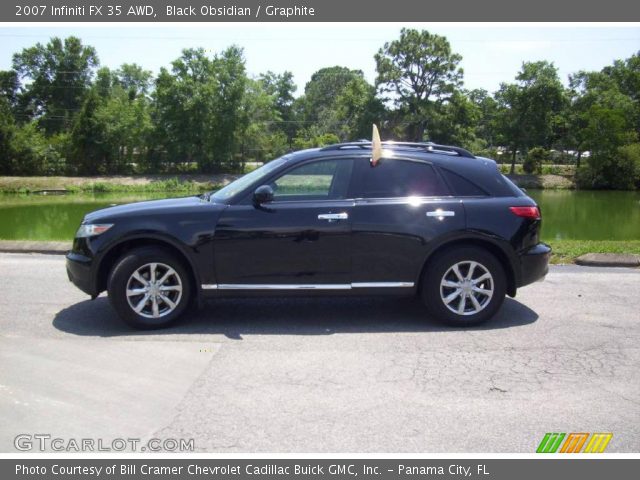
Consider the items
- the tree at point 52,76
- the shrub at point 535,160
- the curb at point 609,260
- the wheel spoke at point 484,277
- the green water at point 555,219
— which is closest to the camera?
the wheel spoke at point 484,277

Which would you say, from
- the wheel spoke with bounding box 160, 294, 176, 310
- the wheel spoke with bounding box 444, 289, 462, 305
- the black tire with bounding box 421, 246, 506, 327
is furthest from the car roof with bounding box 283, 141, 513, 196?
the wheel spoke with bounding box 160, 294, 176, 310

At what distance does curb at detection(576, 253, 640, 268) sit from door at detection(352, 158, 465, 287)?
4393 mm

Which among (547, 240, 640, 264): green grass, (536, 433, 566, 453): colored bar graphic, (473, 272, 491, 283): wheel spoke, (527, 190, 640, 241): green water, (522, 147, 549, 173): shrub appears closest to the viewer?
(536, 433, 566, 453): colored bar graphic

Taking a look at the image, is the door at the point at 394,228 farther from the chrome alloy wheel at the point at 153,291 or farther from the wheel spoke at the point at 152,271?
the wheel spoke at the point at 152,271

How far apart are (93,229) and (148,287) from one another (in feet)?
2.70

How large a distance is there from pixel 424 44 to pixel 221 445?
57.3 metres

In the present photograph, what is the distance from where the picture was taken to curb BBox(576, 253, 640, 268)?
30.5 feet

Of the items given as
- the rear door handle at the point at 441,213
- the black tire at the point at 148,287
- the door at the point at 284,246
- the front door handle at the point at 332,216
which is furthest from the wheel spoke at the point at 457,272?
the black tire at the point at 148,287

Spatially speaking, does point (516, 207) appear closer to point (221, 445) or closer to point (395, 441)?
point (395, 441)

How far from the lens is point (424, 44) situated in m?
56.4

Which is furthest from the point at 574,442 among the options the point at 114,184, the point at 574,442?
the point at 114,184

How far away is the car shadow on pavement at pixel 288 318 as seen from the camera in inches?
233

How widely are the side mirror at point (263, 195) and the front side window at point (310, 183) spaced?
18 centimetres

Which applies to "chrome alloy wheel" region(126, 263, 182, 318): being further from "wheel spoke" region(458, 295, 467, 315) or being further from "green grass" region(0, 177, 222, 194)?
"green grass" region(0, 177, 222, 194)
